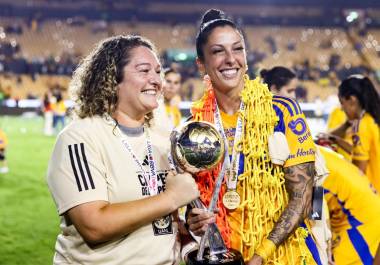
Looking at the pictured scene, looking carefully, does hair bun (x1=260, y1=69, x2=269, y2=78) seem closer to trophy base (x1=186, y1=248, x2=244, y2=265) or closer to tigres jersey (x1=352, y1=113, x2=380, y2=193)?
tigres jersey (x1=352, y1=113, x2=380, y2=193)

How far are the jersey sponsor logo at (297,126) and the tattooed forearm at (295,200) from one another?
0.14 metres

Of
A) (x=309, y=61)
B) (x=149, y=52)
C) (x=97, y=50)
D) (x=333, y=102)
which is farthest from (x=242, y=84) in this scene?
(x=309, y=61)

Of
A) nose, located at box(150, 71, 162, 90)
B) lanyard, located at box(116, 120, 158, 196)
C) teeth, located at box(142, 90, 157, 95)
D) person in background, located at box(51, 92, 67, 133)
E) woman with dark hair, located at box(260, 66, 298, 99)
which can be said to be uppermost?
person in background, located at box(51, 92, 67, 133)

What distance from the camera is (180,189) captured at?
184cm

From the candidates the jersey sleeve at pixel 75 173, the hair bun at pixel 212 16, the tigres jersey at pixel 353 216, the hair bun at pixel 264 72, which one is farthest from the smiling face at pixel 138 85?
the hair bun at pixel 264 72

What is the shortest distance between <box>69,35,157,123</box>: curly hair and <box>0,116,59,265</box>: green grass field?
3140mm

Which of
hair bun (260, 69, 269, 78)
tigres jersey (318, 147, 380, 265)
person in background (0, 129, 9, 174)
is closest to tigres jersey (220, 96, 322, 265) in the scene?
tigres jersey (318, 147, 380, 265)

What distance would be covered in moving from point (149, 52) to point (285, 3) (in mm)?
33782

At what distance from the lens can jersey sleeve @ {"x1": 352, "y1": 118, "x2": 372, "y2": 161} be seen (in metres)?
4.23

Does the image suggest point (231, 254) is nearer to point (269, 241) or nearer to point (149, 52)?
point (269, 241)

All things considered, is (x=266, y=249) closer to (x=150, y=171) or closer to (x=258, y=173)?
(x=258, y=173)

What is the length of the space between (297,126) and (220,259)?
654 millimetres

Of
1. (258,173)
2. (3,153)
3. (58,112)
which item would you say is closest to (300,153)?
(258,173)

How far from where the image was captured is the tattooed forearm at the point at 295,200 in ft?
6.78
